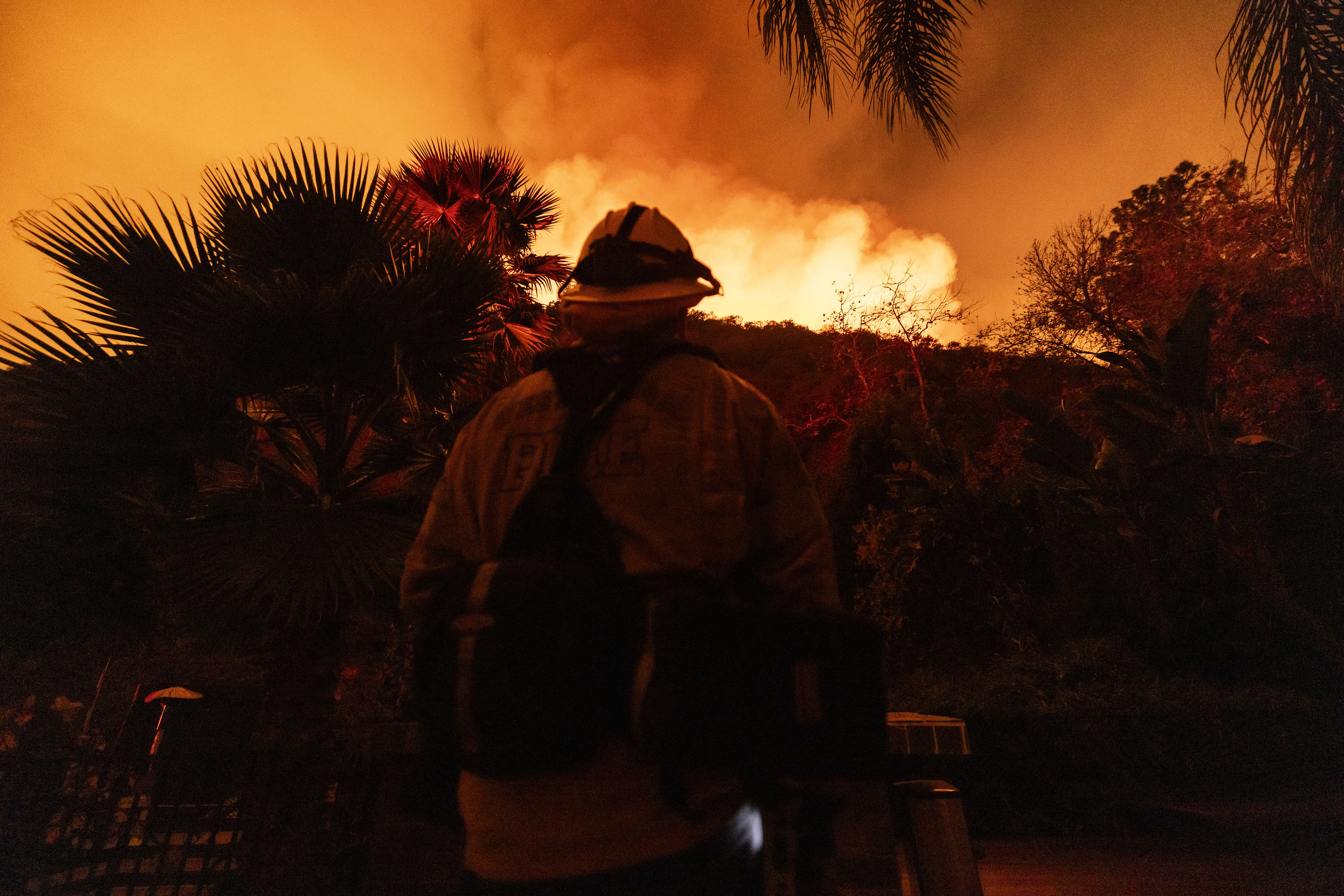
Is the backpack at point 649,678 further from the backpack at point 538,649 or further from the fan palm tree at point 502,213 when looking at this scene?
the fan palm tree at point 502,213

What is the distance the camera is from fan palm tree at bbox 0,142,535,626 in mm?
3596

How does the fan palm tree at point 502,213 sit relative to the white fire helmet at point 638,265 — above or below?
above

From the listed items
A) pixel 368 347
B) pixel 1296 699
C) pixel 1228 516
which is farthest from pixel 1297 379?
pixel 368 347

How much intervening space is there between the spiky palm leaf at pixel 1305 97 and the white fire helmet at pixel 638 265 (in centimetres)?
403

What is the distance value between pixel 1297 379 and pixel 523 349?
1263 cm

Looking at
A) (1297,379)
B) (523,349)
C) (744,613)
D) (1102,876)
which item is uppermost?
(1297,379)

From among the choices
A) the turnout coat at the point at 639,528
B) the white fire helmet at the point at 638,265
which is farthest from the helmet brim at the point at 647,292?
the turnout coat at the point at 639,528

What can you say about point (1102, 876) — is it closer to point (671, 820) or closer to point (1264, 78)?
point (1264, 78)

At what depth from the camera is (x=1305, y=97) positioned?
365 centimetres

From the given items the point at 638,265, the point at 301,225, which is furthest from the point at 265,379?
the point at 638,265

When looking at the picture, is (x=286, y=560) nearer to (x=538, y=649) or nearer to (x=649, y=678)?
(x=538, y=649)

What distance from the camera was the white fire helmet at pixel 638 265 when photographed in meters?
1.25

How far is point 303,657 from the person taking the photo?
3.95 m

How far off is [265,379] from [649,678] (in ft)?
12.9
